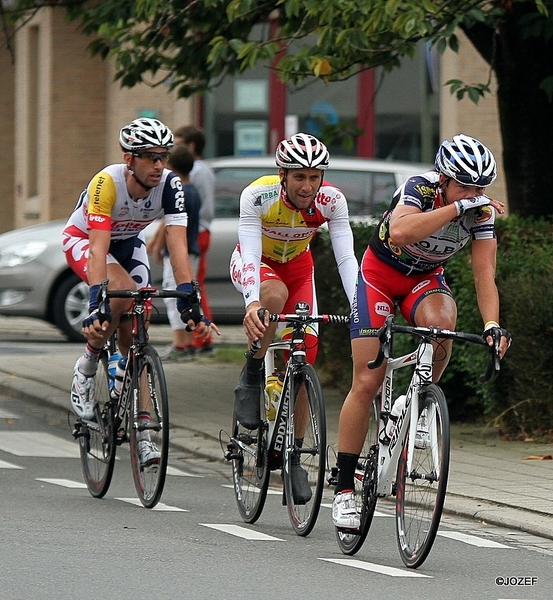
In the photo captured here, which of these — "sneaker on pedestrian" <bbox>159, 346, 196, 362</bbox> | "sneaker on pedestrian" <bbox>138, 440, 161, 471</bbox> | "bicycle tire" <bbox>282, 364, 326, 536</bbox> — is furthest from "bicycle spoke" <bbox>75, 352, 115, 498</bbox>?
"sneaker on pedestrian" <bbox>159, 346, 196, 362</bbox>

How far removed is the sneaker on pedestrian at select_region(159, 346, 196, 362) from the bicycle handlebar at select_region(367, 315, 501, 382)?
26.7 ft

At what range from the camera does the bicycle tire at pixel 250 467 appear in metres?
7.49

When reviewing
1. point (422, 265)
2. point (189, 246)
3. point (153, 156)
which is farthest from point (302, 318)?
point (189, 246)

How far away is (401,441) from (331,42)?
4320 mm

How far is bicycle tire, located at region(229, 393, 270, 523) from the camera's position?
7.49m

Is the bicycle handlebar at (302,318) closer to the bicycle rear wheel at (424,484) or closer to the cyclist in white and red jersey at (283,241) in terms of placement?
the cyclist in white and red jersey at (283,241)

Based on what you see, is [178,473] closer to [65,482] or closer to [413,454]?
[65,482]

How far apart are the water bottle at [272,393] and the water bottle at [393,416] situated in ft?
3.14

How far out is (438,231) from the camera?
6.48 m

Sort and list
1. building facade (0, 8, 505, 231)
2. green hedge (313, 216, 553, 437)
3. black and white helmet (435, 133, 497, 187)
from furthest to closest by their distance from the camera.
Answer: building facade (0, 8, 505, 231)
green hedge (313, 216, 553, 437)
black and white helmet (435, 133, 497, 187)

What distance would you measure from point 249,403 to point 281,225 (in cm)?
89

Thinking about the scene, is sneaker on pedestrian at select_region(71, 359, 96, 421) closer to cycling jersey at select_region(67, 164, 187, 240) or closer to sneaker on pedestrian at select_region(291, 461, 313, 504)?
cycling jersey at select_region(67, 164, 187, 240)

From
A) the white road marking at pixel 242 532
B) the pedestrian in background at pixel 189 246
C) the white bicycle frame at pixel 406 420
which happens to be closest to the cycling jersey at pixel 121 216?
the white road marking at pixel 242 532

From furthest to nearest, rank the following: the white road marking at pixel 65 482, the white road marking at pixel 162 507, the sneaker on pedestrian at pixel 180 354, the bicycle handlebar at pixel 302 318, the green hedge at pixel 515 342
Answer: the sneaker on pedestrian at pixel 180 354
the green hedge at pixel 515 342
the white road marking at pixel 65 482
the white road marking at pixel 162 507
the bicycle handlebar at pixel 302 318
